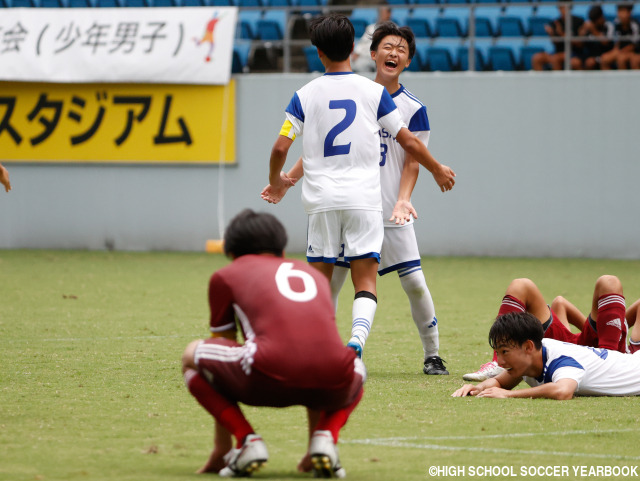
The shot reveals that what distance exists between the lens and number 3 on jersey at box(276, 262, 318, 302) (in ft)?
12.9

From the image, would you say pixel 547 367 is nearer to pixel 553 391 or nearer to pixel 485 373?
pixel 553 391

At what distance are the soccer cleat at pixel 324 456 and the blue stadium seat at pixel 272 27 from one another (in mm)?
13756

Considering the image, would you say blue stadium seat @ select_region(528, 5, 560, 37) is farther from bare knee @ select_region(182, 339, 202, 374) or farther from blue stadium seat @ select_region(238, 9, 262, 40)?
bare knee @ select_region(182, 339, 202, 374)

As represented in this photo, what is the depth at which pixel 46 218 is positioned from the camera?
1711 cm

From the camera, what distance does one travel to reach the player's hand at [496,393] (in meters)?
5.57

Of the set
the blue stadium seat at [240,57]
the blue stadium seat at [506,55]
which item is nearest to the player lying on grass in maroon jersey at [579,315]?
the blue stadium seat at [506,55]

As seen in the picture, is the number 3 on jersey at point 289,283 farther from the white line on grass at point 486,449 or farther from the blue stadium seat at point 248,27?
the blue stadium seat at point 248,27

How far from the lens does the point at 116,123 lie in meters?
16.7

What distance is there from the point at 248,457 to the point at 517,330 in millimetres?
2055

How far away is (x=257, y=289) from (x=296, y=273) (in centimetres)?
17

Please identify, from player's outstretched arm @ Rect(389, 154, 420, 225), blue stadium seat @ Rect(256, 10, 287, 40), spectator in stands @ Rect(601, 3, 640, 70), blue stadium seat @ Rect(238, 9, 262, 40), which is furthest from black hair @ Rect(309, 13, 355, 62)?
blue stadium seat @ Rect(238, 9, 262, 40)

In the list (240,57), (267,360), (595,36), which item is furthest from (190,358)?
(240,57)

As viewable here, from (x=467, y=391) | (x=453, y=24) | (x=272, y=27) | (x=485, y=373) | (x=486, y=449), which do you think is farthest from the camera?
(x=272, y=27)

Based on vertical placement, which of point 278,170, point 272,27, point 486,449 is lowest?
point 486,449
